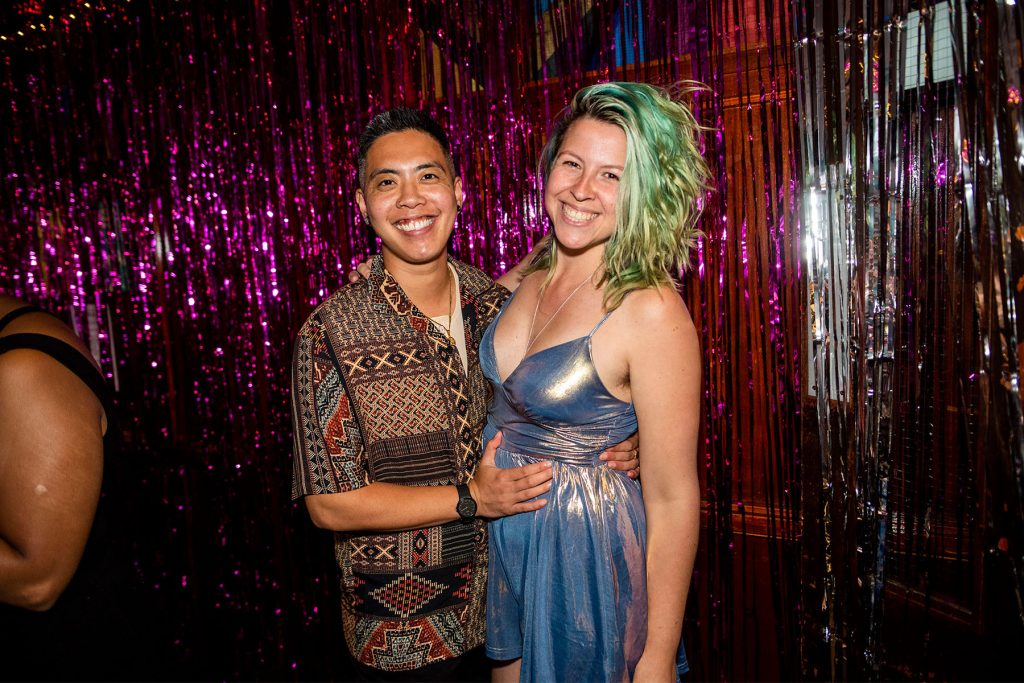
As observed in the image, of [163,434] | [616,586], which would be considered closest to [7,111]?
[163,434]

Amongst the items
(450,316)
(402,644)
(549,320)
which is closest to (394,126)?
(450,316)

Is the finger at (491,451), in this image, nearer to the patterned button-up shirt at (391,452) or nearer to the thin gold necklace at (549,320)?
the patterned button-up shirt at (391,452)

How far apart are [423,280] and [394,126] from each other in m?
0.37

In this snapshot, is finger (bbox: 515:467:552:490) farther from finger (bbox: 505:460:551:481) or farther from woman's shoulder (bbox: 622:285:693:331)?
woman's shoulder (bbox: 622:285:693:331)

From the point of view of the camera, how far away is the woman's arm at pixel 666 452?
1119mm

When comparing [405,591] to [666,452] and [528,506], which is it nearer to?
[528,506]

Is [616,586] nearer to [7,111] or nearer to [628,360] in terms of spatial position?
[628,360]

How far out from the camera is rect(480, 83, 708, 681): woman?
3.75 feet

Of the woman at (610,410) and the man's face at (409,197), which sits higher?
the man's face at (409,197)

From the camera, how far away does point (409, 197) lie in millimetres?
1396

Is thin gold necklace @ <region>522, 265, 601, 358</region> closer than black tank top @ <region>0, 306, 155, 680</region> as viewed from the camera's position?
No

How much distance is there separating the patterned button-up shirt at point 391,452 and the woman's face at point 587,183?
1.29ft

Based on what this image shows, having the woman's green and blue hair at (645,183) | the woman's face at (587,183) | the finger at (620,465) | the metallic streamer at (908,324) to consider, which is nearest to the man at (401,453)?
the finger at (620,465)

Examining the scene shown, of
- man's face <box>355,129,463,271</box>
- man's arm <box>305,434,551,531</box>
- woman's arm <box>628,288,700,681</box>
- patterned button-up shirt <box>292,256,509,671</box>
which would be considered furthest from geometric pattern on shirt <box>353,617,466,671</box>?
man's face <box>355,129,463,271</box>
